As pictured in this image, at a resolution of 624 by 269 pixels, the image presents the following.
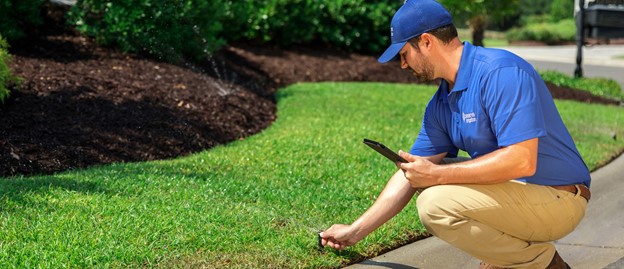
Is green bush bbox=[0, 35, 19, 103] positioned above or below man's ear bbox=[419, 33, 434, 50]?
below

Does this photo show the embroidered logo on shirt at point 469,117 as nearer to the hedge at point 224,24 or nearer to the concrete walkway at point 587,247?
the concrete walkway at point 587,247

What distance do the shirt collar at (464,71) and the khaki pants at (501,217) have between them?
461 mm

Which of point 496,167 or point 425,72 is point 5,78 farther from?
point 496,167

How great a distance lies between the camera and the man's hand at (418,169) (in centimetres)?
397

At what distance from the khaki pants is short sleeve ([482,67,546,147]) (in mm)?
312

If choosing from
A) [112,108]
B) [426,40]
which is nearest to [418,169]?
[426,40]

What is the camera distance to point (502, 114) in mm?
3771

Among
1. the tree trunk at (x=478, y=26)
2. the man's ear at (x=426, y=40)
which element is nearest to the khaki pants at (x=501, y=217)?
the man's ear at (x=426, y=40)

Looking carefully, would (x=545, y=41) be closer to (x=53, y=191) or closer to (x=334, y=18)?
(x=334, y=18)

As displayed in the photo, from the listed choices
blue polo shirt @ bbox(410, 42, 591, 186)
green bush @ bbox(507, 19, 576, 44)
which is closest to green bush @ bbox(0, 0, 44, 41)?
blue polo shirt @ bbox(410, 42, 591, 186)

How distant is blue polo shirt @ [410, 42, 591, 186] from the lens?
3752mm

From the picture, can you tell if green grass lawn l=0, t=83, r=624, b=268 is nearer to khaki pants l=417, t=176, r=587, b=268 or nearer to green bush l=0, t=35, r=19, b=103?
khaki pants l=417, t=176, r=587, b=268

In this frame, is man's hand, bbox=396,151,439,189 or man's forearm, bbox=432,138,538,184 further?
man's hand, bbox=396,151,439,189

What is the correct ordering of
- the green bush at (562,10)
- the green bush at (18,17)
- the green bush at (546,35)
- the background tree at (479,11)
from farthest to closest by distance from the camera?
the green bush at (562,10)
the green bush at (546,35)
the background tree at (479,11)
the green bush at (18,17)
